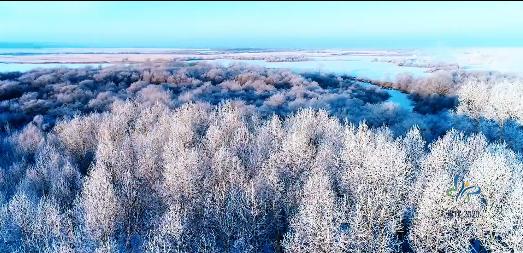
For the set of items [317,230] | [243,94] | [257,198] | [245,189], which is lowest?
[243,94]

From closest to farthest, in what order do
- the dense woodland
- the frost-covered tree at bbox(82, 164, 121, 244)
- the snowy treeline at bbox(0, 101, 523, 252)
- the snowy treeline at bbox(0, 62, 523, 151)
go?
1. the snowy treeline at bbox(0, 101, 523, 252)
2. the dense woodland
3. the frost-covered tree at bbox(82, 164, 121, 244)
4. the snowy treeline at bbox(0, 62, 523, 151)

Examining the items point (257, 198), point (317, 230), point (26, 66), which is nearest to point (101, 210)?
point (257, 198)

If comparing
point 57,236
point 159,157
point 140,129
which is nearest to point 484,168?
point 159,157

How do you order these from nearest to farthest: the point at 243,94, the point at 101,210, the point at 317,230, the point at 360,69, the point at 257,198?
1. the point at 317,230
2. the point at 101,210
3. the point at 257,198
4. the point at 243,94
5. the point at 360,69

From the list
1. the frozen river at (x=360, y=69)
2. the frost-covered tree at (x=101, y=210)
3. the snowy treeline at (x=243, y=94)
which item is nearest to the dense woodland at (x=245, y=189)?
the frost-covered tree at (x=101, y=210)

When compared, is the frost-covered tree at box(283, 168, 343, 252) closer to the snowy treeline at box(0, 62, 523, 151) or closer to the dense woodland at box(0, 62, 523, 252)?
the dense woodland at box(0, 62, 523, 252)

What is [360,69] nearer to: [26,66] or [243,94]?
[243,94]

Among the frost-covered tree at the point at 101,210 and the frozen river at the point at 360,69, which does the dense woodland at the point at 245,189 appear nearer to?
the frost-covered tree at the point at 101,210

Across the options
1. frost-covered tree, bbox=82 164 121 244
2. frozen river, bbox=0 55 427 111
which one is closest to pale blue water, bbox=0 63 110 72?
frozen river, bbox=0 55 427 111

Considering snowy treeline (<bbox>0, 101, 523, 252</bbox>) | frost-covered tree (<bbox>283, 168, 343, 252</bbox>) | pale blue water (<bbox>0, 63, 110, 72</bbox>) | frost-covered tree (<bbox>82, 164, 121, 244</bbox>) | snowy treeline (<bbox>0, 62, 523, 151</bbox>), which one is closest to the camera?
frost-covered tree (<bbox>283, 168, 343, 252</bbox>)
